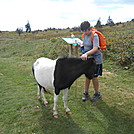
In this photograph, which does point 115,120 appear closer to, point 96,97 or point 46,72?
point 96,97

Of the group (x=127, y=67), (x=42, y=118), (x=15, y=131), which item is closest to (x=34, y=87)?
(x=42, y=118)

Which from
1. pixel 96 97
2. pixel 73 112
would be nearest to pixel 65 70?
pixel 73 112

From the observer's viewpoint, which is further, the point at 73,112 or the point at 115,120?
the point at 73,112

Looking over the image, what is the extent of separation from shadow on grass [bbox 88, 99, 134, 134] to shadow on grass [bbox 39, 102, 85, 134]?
2.14ft

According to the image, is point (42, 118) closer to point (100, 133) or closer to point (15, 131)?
point (15, 131)

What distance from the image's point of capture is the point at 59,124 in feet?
12.1

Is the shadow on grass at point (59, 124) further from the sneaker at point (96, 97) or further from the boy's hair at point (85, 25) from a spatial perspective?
the boy's hair at point (85, 25)

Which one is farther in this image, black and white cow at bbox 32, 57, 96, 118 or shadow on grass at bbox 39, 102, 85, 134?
black and white cow at bbox 32, 57, 96, 118

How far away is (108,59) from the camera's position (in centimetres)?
990

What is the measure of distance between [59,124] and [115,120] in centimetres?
160

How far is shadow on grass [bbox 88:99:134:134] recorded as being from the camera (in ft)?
11.4

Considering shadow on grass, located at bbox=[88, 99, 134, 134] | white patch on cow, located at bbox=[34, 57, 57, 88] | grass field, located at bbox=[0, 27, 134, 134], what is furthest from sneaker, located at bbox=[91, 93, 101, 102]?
white patch on cow, located at bbox=[34, 57, 57, 88]

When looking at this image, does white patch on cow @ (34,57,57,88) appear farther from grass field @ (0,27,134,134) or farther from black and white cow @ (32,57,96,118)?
grass field @ (0,27,134,134)

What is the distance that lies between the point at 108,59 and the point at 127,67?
7.10 feet
